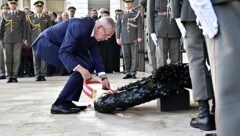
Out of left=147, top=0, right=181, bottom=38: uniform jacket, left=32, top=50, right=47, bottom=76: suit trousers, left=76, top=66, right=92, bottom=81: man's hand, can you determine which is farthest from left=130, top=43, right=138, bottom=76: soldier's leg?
left=76, top=66, right=92, bottom=81: man's hand

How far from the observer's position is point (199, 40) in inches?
128

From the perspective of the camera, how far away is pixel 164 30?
598 cm

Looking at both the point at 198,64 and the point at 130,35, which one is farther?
the point at 130,35

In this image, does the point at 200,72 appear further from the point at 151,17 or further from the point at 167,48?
the point at 167,48

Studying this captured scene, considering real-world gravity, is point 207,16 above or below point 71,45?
above

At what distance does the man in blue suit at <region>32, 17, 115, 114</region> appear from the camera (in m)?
4.12

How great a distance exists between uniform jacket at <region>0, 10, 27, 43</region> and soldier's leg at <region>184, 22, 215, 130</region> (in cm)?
632

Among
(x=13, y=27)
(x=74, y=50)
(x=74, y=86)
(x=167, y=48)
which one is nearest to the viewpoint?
(x=74, y=50)

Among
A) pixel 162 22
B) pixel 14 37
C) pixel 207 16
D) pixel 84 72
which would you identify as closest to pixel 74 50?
pixel 84 72

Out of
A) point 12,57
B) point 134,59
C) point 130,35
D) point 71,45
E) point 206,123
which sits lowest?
point 134,59

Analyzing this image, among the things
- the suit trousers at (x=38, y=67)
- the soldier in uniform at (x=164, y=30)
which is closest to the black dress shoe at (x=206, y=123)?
the soldier in uniform at (x=164, y=30)

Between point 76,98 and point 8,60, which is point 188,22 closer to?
point 76,98

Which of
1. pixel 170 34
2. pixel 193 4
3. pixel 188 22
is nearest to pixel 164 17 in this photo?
pixel 170 34

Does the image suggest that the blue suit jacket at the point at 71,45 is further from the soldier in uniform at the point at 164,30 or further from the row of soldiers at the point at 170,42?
the soldier in uniform at the point at 164,30
